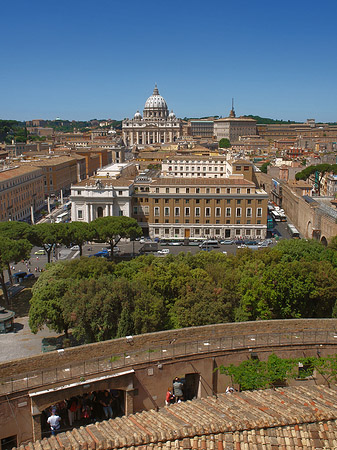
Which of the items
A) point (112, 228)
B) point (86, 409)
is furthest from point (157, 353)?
point (112, 228)

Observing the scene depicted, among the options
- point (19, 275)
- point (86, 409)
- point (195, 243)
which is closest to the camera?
point (86, 409)

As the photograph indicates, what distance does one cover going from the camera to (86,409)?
48.3 feet


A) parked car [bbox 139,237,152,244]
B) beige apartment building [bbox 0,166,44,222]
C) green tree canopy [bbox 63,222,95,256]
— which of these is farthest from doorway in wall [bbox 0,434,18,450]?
beige apartment building [bbox 0,166,44,222]

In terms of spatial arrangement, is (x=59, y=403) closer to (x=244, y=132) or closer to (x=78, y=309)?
(x=78, y=309)

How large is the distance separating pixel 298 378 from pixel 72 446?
9302mm

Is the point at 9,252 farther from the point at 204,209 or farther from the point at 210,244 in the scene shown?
the point at 204,209

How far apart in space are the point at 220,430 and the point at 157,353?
5.67 meters

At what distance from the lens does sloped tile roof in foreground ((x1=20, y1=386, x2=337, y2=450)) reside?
33.9 feet

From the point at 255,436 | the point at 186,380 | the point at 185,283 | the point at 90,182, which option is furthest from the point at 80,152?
the point at 255,436

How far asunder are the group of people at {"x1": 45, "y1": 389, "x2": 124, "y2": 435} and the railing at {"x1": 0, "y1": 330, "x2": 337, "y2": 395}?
941mm

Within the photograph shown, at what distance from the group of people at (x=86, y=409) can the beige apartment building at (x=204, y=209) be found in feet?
115

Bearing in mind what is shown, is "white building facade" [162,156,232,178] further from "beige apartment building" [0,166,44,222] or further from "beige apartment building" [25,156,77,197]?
"beige apartment building" [25,156,77,197]

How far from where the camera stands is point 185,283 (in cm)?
2436

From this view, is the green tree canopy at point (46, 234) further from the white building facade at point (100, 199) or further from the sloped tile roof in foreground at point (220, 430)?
the sloped tile roof in foreground at point (220, 430)
